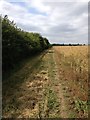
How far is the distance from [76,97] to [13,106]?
247 centimetres

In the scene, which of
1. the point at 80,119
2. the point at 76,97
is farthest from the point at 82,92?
the point at 80,119

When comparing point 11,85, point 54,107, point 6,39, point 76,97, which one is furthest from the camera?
point 6,39

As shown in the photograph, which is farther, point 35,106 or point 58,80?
point 58,80

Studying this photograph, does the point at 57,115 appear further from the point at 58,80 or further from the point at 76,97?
the point at 58,80

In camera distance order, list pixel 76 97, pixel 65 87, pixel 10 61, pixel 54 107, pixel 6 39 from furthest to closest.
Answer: pixel 10 61, pixel 6 39, pixel 65 87, pixel 76 97, pixel 54 107

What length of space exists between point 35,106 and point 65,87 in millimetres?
3144

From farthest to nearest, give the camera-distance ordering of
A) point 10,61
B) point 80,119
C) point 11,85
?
point 10,61
point 11,85
point 80,119

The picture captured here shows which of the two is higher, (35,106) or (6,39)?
(6,39)

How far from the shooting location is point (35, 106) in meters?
9.55

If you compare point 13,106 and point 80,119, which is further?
point 13,106

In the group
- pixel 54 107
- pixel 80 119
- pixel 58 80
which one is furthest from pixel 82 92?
pixel 58 80

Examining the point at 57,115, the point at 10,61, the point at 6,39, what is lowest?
the point at 57,115

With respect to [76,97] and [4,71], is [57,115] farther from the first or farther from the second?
[4,71]

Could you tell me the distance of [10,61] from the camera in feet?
64.8
